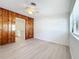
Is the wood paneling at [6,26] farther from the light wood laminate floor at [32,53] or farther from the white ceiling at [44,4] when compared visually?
the light wood laminate floor at [32,53]

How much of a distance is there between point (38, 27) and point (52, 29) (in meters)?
1.91

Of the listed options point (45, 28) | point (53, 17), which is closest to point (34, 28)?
point (45, 28)

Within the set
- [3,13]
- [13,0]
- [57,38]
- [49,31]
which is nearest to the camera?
[13,0]

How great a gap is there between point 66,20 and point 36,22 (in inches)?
146

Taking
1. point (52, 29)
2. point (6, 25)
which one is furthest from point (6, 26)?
point (52, 29)

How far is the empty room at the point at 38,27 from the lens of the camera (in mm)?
5297

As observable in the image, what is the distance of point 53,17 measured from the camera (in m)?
9.03

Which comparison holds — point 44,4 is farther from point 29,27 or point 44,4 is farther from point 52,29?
point 29,27

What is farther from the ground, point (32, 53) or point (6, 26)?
point (6, 26)

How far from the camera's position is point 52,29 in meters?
9.30

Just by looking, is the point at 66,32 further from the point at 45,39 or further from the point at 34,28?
the point at 34,28

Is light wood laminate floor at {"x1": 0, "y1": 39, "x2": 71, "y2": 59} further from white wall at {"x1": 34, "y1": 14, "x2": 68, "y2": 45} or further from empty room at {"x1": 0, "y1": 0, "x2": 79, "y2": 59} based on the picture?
white wall at {"x1": 34, "y1": 14, "x2": 68, "y2": 45}

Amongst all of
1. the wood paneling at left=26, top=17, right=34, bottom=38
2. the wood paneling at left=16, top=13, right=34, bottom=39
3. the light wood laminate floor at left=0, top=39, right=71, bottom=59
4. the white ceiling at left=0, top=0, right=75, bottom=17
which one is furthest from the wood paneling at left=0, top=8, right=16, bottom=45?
the wood paneling at left=26, top=17, right=34, bottom=38

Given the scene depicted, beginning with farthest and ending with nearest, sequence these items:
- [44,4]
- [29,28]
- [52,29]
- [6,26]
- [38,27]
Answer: [29,28] → [38,27] → [52,29] → [6,26] → [44,4]
